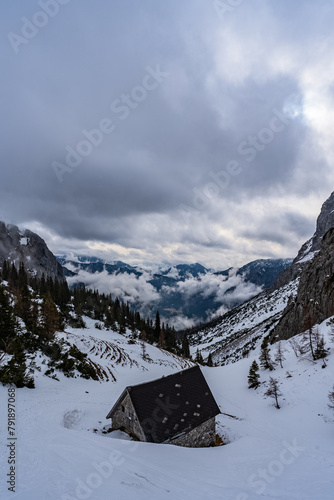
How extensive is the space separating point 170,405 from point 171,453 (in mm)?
4910

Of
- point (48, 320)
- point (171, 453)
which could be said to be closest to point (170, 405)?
point (171, 453)

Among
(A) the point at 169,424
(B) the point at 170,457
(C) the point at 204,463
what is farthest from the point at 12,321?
(C) the point at 204,463

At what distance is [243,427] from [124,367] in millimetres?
38342

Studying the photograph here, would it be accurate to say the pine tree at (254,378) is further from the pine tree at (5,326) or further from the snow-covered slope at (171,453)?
the pine tree at (5,326)

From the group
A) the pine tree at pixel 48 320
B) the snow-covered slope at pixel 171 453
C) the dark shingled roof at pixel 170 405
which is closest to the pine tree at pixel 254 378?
the snow-covered slope at pixel 171 453

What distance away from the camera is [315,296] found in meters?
62.8

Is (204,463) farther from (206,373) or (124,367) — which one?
(206,373)

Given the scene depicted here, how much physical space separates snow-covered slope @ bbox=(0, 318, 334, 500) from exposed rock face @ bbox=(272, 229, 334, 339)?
24148mm

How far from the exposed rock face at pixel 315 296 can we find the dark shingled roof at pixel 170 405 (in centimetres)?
3922

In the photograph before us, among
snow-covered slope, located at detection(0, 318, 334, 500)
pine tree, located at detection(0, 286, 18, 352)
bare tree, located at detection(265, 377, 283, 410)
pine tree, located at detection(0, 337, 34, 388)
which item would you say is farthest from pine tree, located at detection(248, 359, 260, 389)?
pine tree, located at detection(0, 286, 18, 352)

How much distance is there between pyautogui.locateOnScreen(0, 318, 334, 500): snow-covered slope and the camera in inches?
454

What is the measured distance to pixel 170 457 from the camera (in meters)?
18.1

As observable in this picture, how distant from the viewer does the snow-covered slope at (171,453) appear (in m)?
11.5

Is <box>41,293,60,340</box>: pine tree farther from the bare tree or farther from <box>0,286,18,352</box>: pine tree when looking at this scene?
the bare tree
